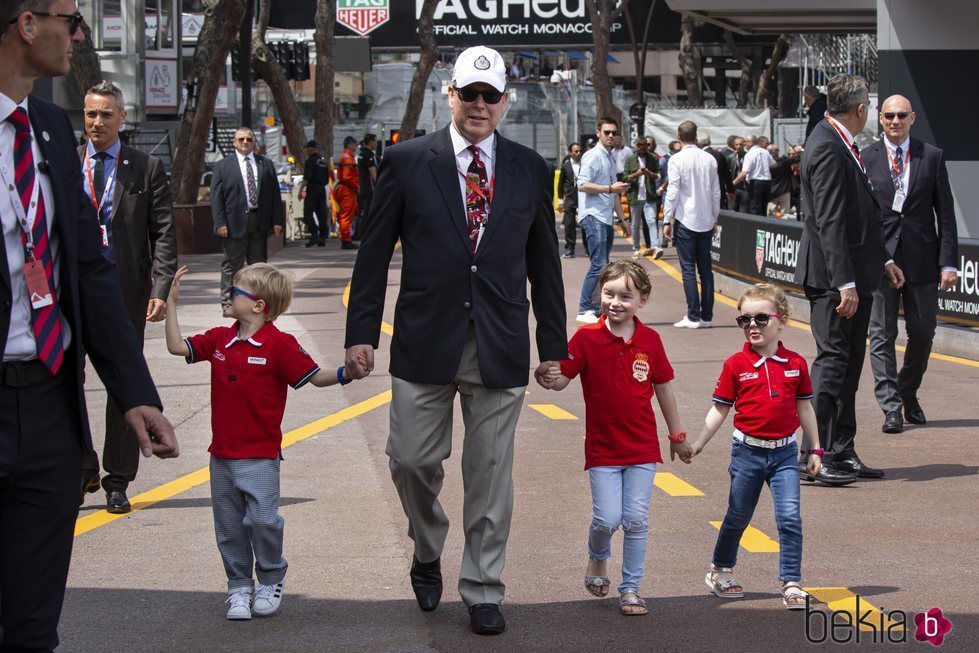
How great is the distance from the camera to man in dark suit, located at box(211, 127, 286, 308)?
15.4 m

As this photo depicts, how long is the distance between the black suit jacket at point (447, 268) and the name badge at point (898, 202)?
4.51 meters

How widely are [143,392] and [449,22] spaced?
5844 centimetres

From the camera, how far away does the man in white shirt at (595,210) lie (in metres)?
14.7

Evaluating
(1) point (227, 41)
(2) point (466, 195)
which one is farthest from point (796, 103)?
(2) point (466, 195)

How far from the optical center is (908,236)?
9.21 m

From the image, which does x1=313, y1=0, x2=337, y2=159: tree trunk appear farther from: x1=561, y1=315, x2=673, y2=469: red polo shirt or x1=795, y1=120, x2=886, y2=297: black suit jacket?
x1=561, y1=315, x2=673, y2=469: red polo shirt

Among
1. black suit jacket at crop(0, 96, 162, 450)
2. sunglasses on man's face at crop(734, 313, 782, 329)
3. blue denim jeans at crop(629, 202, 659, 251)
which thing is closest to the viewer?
black suit jacket at crop(0, 96, 162, 450)

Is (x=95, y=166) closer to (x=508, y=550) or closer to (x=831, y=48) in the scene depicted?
(x=508, y=550)

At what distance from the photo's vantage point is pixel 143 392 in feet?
12.5

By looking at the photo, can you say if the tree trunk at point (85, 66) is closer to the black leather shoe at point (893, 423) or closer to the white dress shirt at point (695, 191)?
the white dress shirt at point (695, 191)

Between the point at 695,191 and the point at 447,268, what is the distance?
982cm

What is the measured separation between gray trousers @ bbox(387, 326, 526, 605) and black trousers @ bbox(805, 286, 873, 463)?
2.94 m

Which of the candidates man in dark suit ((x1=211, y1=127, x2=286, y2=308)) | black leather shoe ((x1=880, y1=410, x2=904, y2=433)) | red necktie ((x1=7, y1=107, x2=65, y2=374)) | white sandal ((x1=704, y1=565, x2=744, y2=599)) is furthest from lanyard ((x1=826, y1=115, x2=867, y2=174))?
man in dark suit ((x1=211, y1=127, x2=286, y2=308))

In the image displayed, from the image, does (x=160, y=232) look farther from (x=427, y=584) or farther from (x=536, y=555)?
(x=427, y=584)
